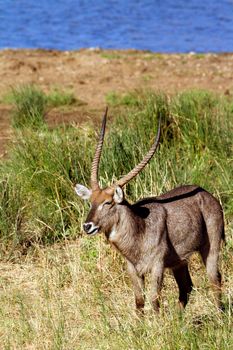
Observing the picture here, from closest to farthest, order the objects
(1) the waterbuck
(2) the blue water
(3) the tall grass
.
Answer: (1) the waterbuck < (3) the tall grass < (2) the blue water

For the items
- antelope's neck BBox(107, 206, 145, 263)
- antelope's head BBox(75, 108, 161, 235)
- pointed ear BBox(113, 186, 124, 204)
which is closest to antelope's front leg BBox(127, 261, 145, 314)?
antelope's neck BBox(107, 206, 145, 263)

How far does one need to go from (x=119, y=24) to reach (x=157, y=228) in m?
23.7

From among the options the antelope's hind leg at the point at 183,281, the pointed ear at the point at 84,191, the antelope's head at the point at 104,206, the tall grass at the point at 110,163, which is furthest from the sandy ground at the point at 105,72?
the antelope's head at the point at 104,206

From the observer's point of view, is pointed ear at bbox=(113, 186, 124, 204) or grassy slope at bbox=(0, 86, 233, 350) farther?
pointed ear at bbox=(113, 186, 124, 204)

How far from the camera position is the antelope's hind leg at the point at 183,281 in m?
8.30

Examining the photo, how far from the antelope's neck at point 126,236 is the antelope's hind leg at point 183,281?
2.19ft

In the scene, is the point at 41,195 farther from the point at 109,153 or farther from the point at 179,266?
the point at 179,266

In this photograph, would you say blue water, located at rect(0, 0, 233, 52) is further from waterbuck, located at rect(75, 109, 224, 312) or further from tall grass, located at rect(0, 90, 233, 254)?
waterbuck, located at rect(75, 109, 224, 312)

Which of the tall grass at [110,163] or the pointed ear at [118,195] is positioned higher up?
the pointed ear at [118,195]

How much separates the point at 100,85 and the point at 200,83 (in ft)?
5.76

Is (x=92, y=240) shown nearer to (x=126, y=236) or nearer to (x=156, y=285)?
(x=126, y=236)

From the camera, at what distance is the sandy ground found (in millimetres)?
17797

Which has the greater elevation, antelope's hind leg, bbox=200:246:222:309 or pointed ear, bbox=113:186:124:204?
pointed ear, bbox=113:186:124:204

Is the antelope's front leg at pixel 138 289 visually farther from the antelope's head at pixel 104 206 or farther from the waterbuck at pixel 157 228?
the antelope's head at pixel 104 206
